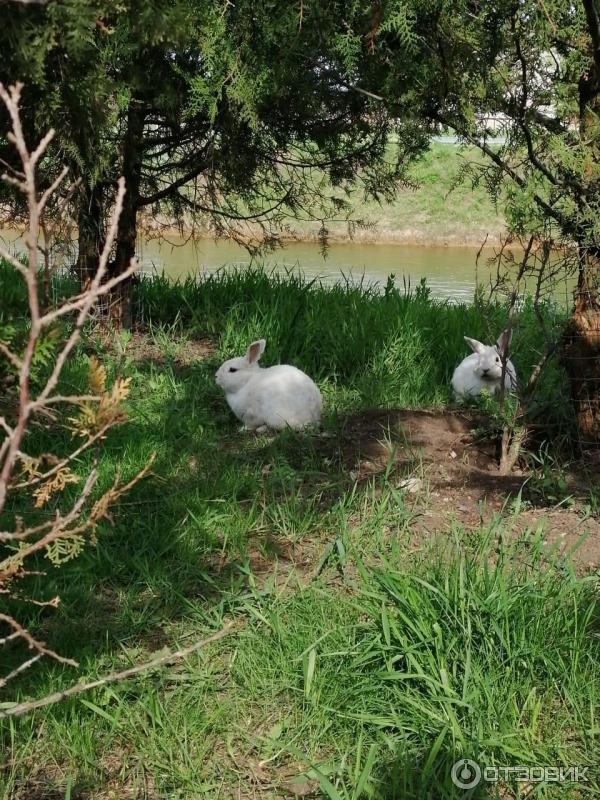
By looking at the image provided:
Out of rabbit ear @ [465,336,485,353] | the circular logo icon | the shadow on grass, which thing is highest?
rabbit ear @ [465,336,485,353]

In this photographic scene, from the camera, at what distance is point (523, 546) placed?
11.3ft

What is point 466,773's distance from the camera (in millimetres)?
2406

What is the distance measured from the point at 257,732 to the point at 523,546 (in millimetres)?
1355

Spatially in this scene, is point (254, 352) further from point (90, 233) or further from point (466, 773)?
point (466, 773)

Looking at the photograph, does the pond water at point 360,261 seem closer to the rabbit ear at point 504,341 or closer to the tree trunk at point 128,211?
the tree trunk at point 128,211

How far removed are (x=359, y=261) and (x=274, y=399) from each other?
9.57 m

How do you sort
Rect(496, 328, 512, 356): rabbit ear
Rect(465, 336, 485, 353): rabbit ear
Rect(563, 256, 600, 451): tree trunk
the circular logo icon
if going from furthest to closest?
Rect(465, 336, 485, 353): rabbit ear < Rect(496, 328, 512, 356): rabbit ear < Rect(563, 256, 600, 451): tree trunk < the circular logo icon

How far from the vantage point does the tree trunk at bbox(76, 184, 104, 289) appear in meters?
6.07

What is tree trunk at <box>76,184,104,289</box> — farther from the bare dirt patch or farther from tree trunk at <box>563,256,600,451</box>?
tree trunk at <box>563,256,600,451</box>

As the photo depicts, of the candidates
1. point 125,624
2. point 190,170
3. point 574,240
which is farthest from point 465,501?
point 190,170

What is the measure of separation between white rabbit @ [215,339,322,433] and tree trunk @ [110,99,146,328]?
1314 mm

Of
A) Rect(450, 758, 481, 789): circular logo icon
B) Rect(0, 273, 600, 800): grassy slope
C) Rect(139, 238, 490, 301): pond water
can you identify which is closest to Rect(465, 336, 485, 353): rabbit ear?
Rect(0, 273, 600, 800): grassy slope

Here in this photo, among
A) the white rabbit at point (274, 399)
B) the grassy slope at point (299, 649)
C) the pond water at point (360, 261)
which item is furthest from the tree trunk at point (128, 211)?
the pond water at point (360, 261)

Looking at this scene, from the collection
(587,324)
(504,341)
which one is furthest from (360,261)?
(587,324)
